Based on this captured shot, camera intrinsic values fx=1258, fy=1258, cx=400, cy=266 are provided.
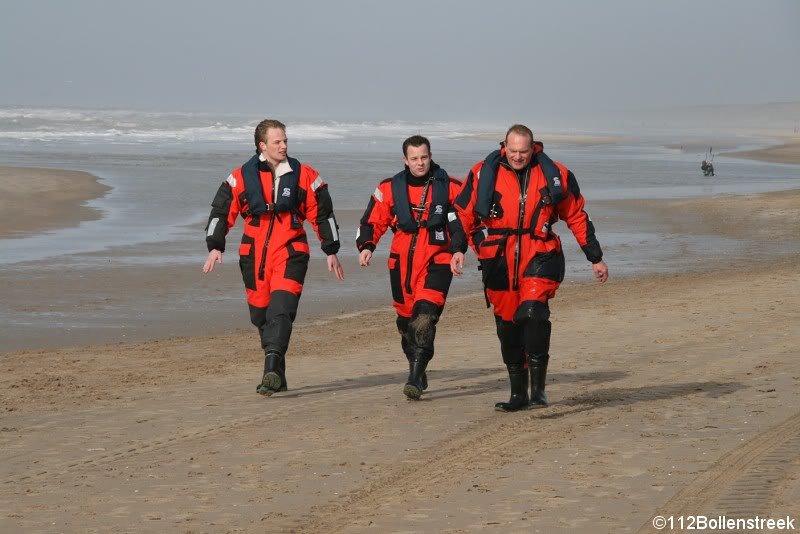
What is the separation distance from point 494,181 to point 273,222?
1.54 m

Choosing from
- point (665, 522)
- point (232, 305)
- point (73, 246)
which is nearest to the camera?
point (665, 522)

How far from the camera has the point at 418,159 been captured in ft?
25.4

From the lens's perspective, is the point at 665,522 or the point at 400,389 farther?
the point at 400,389

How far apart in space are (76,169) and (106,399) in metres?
27.5

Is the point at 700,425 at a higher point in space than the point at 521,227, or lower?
lower

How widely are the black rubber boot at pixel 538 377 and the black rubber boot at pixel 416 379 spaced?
2.41ft

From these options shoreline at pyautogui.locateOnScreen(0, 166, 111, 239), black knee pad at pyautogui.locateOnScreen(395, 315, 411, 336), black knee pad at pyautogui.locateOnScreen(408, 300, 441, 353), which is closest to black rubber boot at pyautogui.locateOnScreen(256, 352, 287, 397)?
black knee pad at pyautogui.locateOnScreen(395, 315, 411, 336)

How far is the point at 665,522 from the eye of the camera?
16.6 feet

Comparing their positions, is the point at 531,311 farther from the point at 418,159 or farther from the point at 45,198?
the point at 45,198

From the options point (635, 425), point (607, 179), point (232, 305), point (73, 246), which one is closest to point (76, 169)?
point (607, 179)

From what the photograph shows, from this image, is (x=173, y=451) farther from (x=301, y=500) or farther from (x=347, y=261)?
(x=347, y=261)

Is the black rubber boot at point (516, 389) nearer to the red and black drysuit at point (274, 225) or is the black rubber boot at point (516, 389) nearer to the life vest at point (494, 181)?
the life vest at point (494, 181)

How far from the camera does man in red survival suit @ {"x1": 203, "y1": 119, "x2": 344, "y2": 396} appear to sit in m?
7.82

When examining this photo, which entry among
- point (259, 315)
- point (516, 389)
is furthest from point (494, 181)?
point (259, 315)
